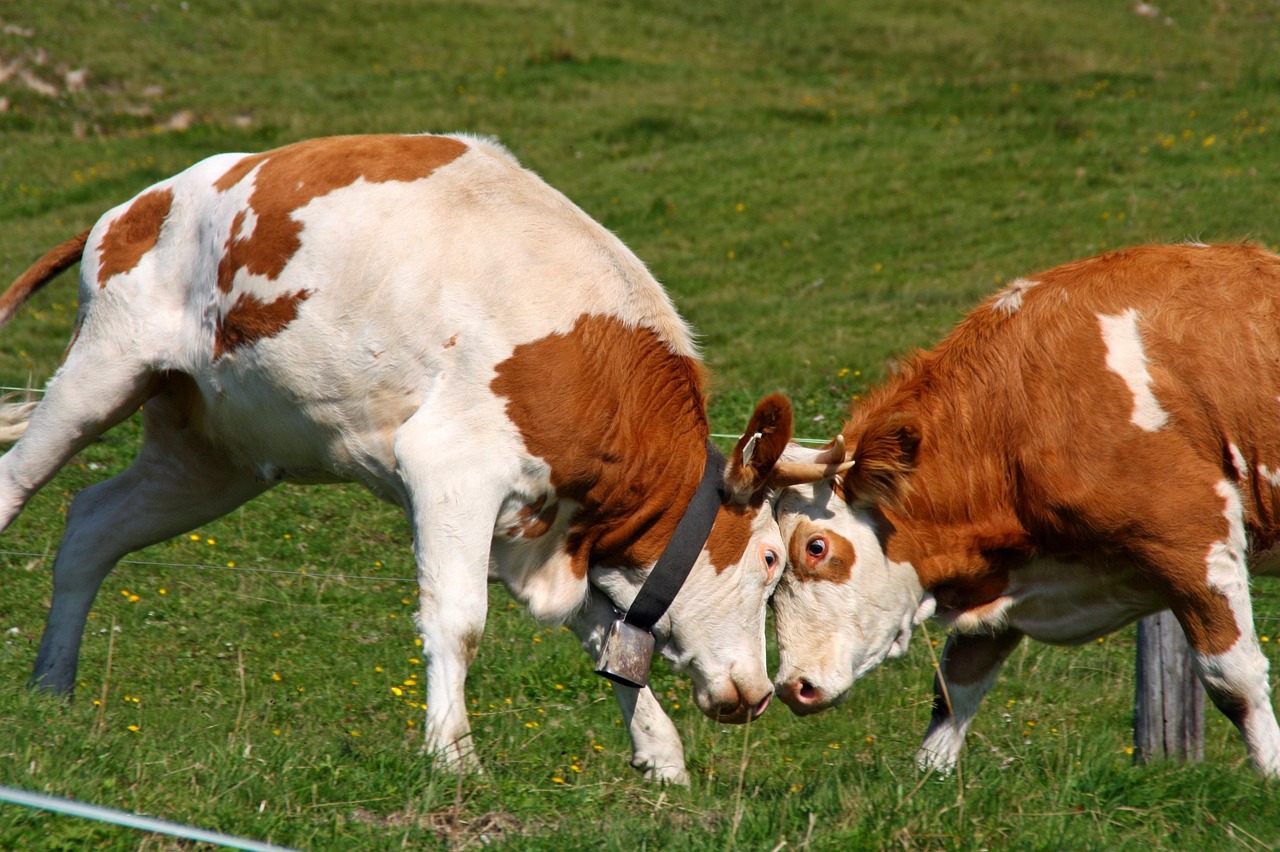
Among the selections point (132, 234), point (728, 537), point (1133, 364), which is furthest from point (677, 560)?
point (132, 234)

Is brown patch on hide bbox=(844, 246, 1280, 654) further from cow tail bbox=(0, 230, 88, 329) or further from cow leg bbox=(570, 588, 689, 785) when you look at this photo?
cow tail bbox=(0, 230, 88, 329)

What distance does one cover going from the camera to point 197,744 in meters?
4.34

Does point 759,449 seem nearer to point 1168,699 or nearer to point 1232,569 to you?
point 1232,569

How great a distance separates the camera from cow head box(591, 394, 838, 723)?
5211 millimetres

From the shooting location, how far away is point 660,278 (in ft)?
52.9

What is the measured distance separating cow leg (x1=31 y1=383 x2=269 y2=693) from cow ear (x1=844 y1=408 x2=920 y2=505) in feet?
8.54

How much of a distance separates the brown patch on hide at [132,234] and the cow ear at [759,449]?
2.55 metres

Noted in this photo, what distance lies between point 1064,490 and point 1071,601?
63cm

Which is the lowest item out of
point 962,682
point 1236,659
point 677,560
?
point 962,682

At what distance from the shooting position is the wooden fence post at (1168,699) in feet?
18.0

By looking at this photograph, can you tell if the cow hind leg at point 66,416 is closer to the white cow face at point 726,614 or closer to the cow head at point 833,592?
the white cow face at point 726,614

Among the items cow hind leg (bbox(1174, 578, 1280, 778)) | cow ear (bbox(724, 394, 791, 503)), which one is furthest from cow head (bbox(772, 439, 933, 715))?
cow hind leg (bbox(1174, 578, 1280, 778))

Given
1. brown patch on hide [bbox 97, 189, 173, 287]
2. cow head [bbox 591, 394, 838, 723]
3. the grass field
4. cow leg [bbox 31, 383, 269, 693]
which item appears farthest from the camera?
cow leg [bbox 31, 383, 269, 693]

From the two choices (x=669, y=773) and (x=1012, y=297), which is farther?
(x=1012, y=297)
